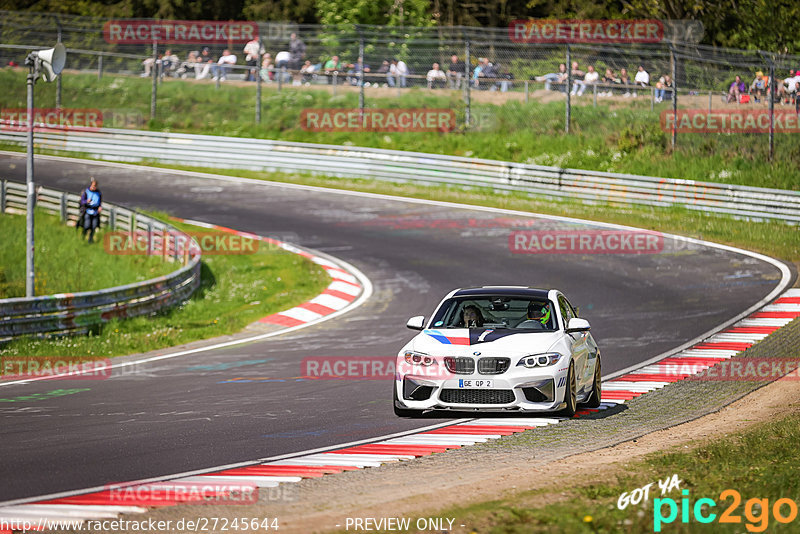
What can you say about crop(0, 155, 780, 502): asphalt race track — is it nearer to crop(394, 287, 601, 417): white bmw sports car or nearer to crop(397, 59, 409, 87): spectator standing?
crop(394, 287, 601, 417): white bmw sports car

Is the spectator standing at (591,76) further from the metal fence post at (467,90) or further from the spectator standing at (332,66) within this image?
the spectator standing at (332,66)

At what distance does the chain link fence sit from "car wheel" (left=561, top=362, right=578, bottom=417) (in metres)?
19.1

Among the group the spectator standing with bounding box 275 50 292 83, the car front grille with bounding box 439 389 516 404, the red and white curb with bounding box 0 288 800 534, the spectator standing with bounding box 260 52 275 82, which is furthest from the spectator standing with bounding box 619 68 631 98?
the car front grille with bounding box 439 389 516 404

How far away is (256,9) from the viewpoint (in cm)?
5828

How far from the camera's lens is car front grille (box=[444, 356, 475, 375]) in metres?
10.2

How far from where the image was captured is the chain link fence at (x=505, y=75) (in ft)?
96.7

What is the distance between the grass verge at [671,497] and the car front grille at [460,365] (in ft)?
6.48

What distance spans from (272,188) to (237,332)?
15.0m

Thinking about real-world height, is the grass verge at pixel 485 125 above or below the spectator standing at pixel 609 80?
below

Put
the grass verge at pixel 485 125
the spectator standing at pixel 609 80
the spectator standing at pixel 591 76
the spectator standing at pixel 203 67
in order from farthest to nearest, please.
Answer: the spectator standing at pixel 203 67, the spectator standing at pixel 591 76, the spectator standing at pixel 609 80, the grass verge at pixel 485 125

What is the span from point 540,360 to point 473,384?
692mm

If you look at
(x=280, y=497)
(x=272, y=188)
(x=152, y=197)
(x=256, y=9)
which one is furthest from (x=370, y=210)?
(x=256, y=9)

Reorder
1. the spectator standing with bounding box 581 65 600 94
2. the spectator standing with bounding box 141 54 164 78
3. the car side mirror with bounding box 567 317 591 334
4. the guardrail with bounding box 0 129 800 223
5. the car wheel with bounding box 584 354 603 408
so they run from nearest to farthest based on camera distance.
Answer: the car side mirror with bounding box 567 317 591 334 → the car wheel with bounding box 584 354 603 408 → the guardrail with bounding box 0 129 800 223 → the spectator standing with bounding box 581 65 600 94 → the spectator standing with bounding box 141 54 164 78

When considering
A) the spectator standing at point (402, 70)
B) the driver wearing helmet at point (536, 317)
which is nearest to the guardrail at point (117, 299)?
the driver wearing helmet at point (536, 317)
